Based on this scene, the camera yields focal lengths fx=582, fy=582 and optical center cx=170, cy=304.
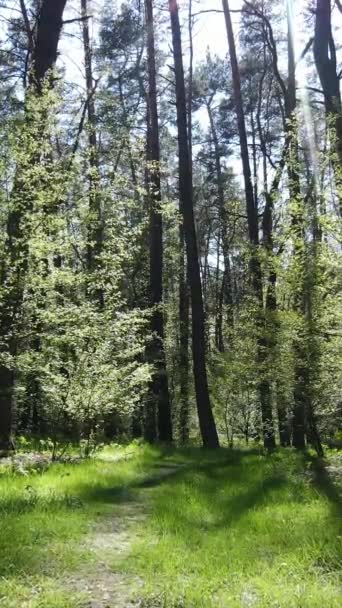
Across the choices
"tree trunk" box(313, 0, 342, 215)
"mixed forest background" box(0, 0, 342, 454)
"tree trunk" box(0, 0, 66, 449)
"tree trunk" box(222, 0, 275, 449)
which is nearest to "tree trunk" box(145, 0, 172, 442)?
"mixed forest background" box(0, 0, 342, 454)

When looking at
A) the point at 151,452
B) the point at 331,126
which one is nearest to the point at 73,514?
the point at 151,452

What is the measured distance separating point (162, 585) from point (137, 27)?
64.7 feet

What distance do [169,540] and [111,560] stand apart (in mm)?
602

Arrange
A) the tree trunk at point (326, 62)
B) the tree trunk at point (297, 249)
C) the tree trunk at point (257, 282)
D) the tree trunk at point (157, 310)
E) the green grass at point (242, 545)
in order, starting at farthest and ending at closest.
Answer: the tree trunk at point (157, 310)
the tree trunk at point (257, 282)
the tree trunk at point (326, 62)
the tree trunk at point (297, 249)
the green grass at point (242, 545)

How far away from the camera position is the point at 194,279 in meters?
13.4

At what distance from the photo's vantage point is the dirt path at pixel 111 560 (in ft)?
12.3

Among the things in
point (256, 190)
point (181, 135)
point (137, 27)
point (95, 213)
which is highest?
point (137, 27)

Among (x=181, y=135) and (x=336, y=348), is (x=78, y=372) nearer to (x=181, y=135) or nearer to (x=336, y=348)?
(x=336, y=348)

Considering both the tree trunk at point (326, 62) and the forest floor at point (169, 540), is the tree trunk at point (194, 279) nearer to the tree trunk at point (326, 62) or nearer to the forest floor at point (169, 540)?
the tree trunk at point (326, 62)

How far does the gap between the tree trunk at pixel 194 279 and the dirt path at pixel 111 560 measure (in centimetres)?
621

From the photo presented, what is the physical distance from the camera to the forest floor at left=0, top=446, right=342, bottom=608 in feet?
12.3

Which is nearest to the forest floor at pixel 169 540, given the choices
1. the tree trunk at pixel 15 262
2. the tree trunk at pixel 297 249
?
the tree trunk at pixel 15 262

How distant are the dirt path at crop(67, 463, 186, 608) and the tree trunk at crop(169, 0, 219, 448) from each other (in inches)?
245

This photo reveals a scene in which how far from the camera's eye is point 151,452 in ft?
38.4
